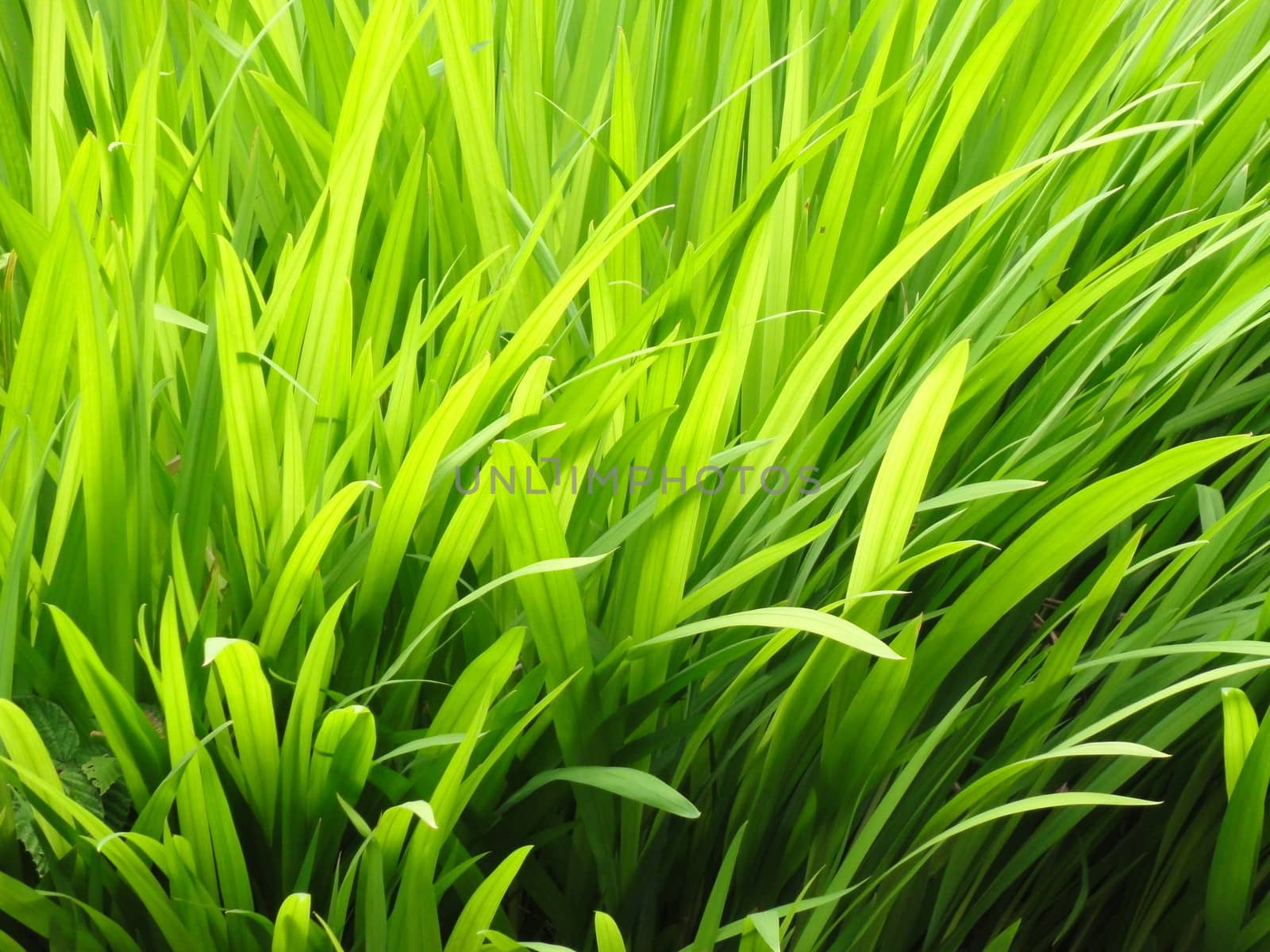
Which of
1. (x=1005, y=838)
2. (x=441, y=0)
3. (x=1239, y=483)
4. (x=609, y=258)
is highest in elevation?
(x=441, y=0)

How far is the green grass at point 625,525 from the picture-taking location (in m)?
0.50

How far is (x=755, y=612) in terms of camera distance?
48 cm

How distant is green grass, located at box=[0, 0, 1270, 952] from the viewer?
50 centimetres

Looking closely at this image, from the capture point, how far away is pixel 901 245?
534mm

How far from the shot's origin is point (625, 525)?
56 cm

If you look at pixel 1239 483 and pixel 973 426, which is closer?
pixel 973 426

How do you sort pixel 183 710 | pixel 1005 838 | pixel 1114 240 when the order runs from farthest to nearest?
pixel 1114 240
pixel 1005 838
pixel 183 710

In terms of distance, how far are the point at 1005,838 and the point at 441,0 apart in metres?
0.55

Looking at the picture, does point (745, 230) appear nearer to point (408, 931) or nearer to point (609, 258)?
point (609, 258)

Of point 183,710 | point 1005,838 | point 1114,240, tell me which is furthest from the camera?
point 1114,240

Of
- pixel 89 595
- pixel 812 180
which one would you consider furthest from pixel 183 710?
pixel 812 180

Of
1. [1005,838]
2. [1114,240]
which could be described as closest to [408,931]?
[1005,838]

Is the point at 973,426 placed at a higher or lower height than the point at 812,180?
lower

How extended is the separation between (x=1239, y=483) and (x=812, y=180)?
1.18ft
